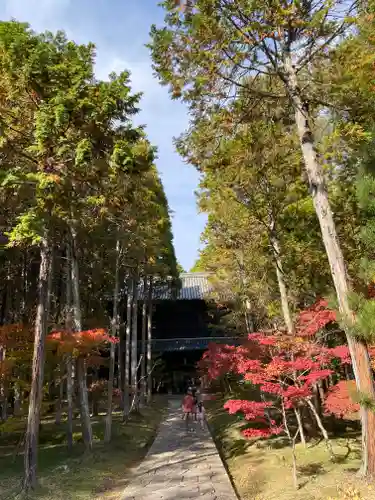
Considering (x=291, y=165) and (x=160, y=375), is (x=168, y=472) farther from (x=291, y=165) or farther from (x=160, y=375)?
(x=160, y=375)

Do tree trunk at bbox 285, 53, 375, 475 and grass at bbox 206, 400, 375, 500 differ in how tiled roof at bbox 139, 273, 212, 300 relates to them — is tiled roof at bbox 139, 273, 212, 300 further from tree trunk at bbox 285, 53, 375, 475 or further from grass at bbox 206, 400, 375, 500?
tree trunk at bbox 285, 53, 375, 475

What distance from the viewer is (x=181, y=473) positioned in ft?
28.1

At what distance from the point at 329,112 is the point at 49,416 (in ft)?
58.3

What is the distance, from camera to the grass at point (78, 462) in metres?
7.59

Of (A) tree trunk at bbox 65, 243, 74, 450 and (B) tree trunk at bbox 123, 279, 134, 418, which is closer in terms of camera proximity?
(A) tree trunk at bbox 65, 243, 74, 450

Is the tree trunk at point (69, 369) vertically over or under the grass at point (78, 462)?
over

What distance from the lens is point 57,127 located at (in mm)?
7879

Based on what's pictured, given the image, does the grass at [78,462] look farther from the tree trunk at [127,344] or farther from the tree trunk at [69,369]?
the tree trunk at [127,344]

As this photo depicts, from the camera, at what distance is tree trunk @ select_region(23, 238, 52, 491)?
24.7 feet

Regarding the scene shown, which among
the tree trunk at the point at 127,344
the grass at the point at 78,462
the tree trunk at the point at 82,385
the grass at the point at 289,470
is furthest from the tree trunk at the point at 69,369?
the grass at the point at 289,470

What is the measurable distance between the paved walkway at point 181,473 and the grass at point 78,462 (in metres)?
0.38

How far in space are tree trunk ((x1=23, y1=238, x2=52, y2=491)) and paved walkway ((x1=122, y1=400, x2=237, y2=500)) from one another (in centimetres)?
196

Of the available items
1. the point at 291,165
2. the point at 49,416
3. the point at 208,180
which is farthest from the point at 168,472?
the point at 49,416

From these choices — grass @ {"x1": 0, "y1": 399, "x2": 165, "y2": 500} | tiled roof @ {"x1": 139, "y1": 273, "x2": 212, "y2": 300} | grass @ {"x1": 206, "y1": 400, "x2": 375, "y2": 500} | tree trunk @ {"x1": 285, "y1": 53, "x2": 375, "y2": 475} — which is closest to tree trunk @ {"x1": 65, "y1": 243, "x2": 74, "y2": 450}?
grass @ {"x1": 0, "y1": 399, "x2": 165, "y2": 500}
